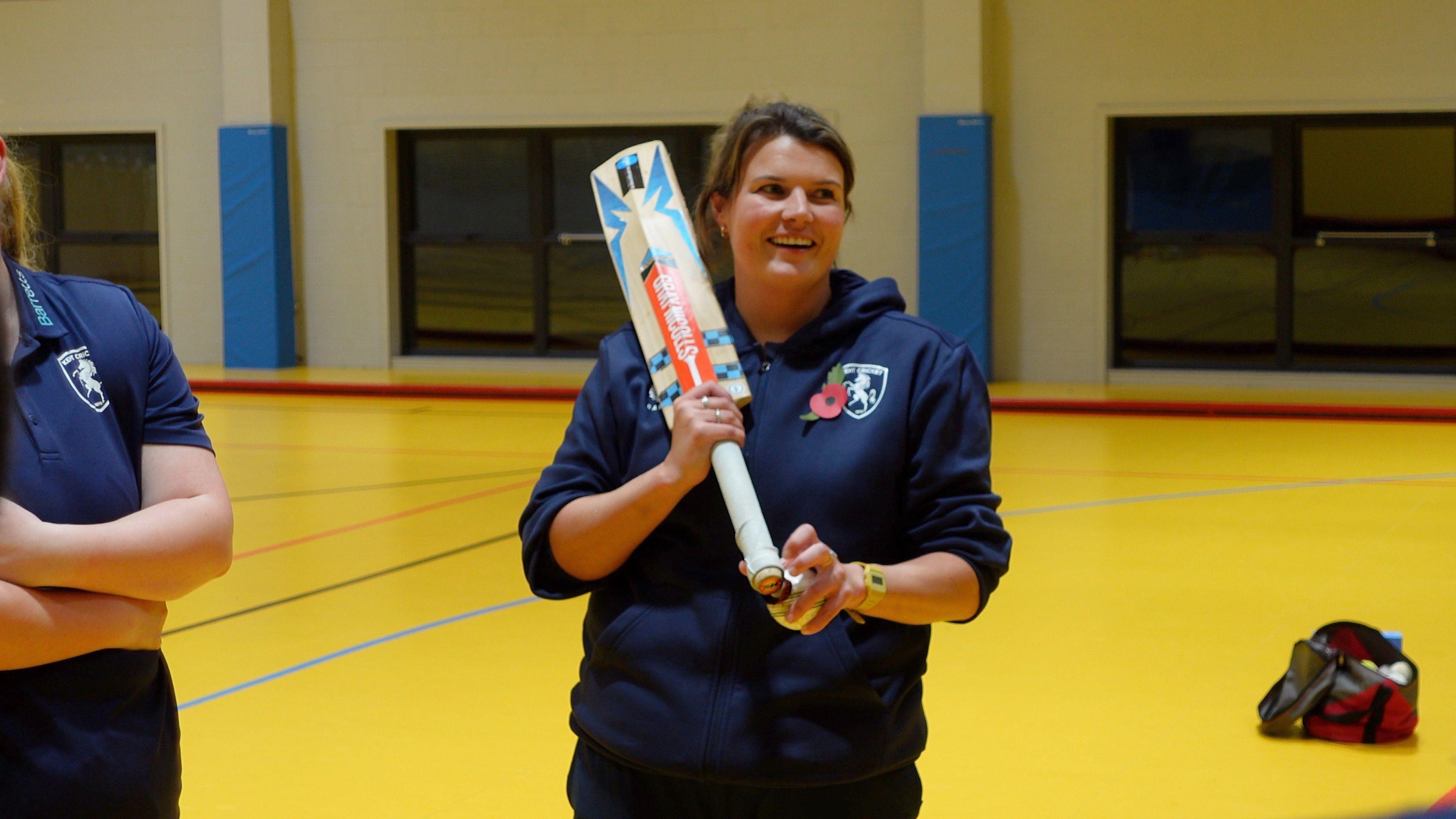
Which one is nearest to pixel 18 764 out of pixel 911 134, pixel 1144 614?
pixel 1144 614

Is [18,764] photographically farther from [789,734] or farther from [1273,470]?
[1273,470]

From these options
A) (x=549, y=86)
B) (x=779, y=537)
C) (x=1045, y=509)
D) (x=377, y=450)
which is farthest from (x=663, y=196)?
(x=549, y=86)

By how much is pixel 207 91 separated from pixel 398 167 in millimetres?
2010

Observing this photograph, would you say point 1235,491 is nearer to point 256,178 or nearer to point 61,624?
point 61,624

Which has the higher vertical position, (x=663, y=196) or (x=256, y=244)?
(x=256, y=244)

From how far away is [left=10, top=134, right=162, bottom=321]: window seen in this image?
15328 millimetres

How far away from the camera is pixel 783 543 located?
2127mm

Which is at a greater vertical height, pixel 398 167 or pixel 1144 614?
pixel 398 167

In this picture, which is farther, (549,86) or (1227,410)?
(549,86)

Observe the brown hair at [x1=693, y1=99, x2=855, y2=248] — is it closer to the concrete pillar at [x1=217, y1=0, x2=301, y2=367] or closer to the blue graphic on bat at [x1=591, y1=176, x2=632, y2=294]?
the blue graphic on bat at [x1=591, y1=176, x2=632, y2=294]

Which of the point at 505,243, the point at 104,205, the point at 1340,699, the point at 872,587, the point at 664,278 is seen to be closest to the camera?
the point at 872,587

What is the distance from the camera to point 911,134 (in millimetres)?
13242

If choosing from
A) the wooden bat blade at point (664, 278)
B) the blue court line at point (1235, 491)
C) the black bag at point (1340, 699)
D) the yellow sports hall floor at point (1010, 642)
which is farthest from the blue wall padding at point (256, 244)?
the wooden bat blade at point (664, 278)

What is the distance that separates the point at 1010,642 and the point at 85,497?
12.7 feet
